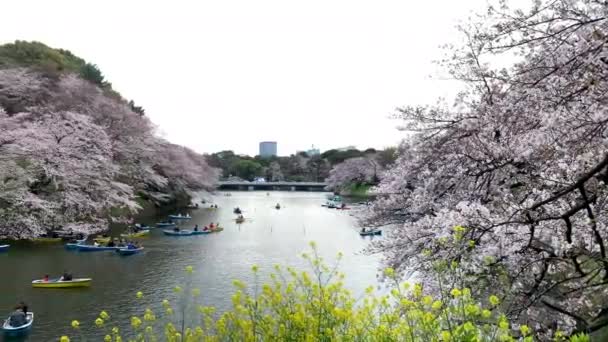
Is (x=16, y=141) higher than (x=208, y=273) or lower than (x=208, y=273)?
higher

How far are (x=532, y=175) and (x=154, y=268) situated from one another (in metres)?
18.4

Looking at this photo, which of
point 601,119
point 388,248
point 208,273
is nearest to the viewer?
point 601,119

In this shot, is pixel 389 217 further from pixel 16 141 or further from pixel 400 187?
pixel 16 141

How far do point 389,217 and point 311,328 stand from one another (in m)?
6.21

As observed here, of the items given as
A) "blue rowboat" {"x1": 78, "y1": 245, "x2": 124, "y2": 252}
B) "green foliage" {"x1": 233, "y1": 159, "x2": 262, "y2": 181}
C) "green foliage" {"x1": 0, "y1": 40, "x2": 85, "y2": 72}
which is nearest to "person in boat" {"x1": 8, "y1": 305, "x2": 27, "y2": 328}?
"blue rowboat" {"x1": 78, "y1": 245, "x2": 124, "y2": 252}

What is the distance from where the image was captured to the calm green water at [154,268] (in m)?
15.0

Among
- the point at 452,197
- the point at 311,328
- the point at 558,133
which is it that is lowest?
the point at 311,328

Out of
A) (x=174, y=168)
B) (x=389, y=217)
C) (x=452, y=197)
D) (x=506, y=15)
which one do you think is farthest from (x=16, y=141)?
(x=174, y=168)

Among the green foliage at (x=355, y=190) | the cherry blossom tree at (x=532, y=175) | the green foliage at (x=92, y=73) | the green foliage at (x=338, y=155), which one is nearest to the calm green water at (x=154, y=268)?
the cherry blossom tree at (x=532, y=175)

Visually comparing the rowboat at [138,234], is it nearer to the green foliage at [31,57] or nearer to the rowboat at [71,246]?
the rowboat at [71,246]

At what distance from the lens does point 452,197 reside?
7289 mm

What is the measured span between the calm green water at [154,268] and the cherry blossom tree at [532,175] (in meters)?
5.82

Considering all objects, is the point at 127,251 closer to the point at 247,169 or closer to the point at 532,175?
the point at 532,175

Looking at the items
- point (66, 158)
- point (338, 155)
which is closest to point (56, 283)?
point (66, 158)
